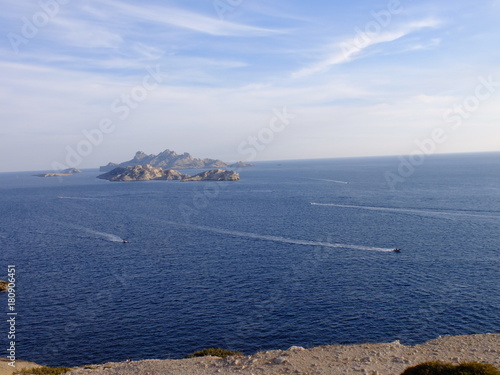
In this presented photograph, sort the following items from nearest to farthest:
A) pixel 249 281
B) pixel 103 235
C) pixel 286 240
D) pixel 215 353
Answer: pixel 215 353
pixel 249 281
pixel 286 240
pixel 103 235

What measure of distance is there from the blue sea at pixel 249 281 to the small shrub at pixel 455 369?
14.3 m

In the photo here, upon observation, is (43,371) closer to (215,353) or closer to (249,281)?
(215,353)

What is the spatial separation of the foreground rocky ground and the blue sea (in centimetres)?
436

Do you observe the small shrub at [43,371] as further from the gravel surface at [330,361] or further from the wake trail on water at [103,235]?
the wake trail on water at [103,235]

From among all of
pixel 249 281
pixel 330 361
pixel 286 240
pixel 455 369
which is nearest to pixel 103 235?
pixel 286 240

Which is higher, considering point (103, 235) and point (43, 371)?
point (103, 235)

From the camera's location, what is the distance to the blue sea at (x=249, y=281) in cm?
4647

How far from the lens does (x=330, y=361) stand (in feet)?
122

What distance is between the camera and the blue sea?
46.5m

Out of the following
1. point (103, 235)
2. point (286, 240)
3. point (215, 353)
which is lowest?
point (215, 353)

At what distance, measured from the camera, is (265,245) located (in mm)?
88062

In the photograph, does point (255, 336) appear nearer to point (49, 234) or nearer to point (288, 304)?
point (288, 304)

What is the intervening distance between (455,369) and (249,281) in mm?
38193

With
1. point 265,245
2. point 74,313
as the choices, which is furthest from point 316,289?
point 74,313
